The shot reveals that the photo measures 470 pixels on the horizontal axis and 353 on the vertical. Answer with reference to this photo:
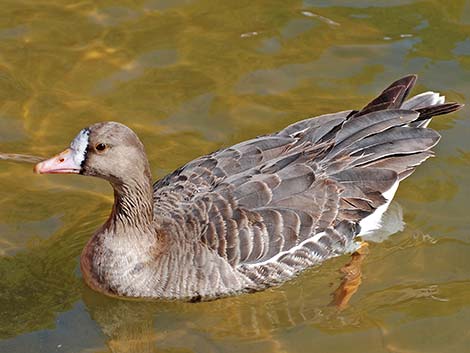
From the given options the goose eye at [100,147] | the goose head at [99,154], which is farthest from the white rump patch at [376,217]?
the goose eye at [100,147]

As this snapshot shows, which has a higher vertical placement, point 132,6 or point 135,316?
point 132,6

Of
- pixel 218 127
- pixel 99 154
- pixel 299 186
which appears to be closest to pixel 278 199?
pixel 299 186

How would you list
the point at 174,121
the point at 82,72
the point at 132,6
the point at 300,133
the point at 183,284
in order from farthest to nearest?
1. the point at 132,6
2. the point at 82,72
3. the point at 174,121
4. the point at 300,133
5. the point at 183,284

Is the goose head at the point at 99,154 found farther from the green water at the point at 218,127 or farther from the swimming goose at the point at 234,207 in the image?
the green water at the point at 218,127

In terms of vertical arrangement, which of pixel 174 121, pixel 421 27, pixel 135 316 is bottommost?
pixel 135 316

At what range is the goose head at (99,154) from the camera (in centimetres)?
722

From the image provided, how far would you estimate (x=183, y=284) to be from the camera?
7.70 meters

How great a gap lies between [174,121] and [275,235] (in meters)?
2.53

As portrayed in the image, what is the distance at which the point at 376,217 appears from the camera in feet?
27.5

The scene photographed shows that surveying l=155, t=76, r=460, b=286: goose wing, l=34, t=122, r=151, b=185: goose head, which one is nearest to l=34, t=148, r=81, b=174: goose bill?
l=34, t=122, r=151, b=185: goose head

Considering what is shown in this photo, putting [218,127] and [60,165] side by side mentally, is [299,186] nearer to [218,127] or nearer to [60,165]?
[60,165]

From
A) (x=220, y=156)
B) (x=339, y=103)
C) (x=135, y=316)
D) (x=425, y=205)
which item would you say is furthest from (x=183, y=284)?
(x=339, y=103)

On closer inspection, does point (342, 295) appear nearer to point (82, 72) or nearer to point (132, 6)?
point (82, 72)

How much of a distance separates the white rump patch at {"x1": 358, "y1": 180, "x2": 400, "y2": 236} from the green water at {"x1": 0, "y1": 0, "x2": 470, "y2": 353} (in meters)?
0.22
